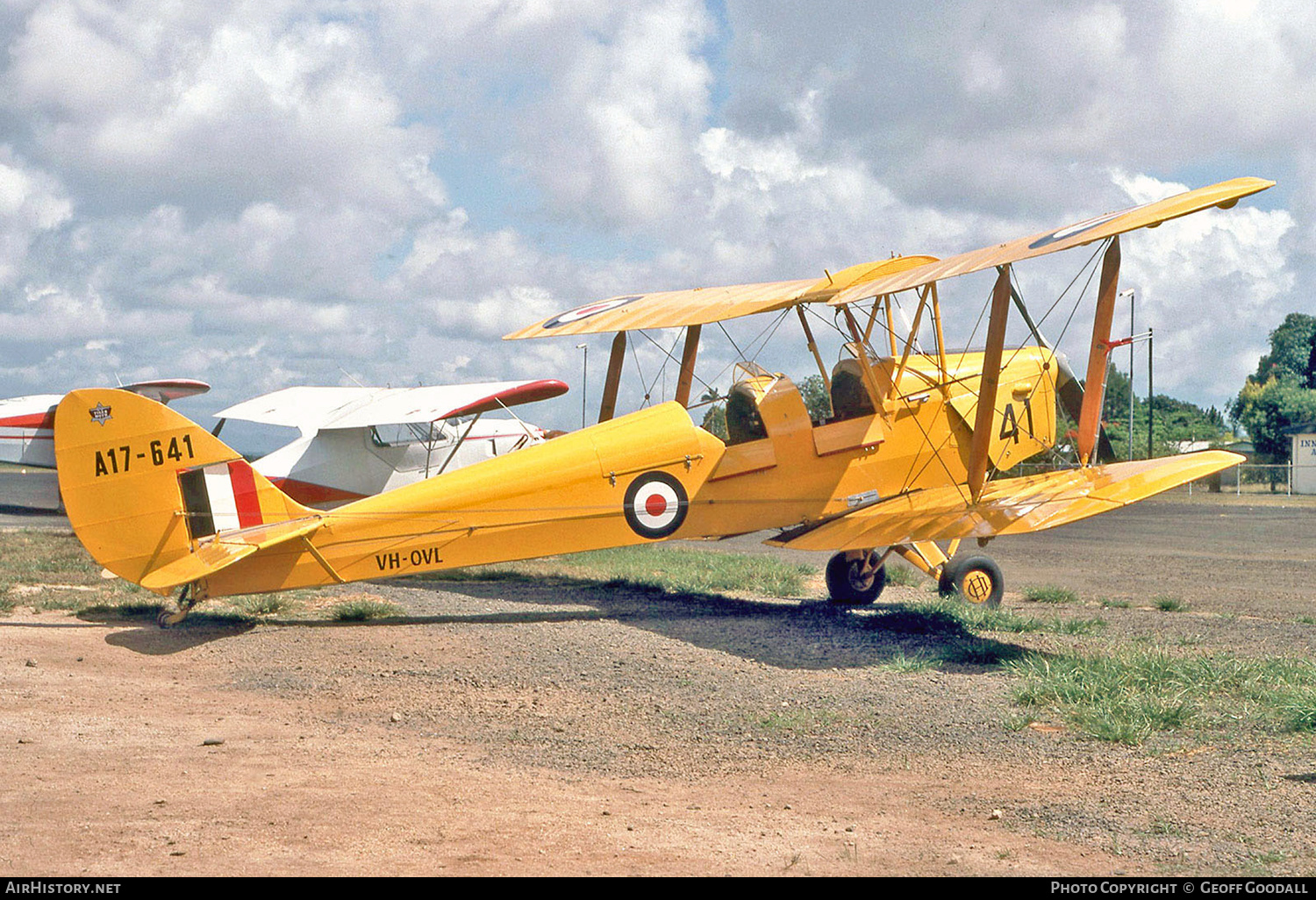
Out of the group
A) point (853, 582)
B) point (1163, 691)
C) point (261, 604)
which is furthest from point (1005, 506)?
point (261, 604)

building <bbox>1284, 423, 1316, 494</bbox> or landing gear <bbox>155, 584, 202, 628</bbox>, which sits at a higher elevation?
landing gear <bbox>155, 584, 202, 628</bbox>

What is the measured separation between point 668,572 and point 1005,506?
6.25 meters

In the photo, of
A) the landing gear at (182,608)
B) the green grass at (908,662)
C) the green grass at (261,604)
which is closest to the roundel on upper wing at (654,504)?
the green grass at (908,662)

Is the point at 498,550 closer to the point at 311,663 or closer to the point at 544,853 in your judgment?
the point at 311,663

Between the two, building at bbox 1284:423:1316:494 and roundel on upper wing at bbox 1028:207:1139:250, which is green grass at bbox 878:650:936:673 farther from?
building at bbox 1284:423:1316:494

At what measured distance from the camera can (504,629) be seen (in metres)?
9.78

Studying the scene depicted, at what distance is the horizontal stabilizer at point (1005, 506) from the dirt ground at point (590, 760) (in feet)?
2.72

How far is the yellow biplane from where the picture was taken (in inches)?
361

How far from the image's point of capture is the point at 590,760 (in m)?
5.89

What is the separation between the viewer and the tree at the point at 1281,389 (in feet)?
217

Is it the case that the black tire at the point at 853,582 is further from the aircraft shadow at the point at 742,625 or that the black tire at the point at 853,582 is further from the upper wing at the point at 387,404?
the upper wing at the point at 387,404

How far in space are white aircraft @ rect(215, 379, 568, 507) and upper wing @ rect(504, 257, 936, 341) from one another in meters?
2.86

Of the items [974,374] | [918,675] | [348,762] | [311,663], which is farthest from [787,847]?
[974,374]

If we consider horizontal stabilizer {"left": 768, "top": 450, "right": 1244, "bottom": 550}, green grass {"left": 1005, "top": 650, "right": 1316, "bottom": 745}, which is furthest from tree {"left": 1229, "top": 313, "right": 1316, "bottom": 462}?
green grass {"left": 1005, "top": 650, "right": 1316, "bottom": 745}
